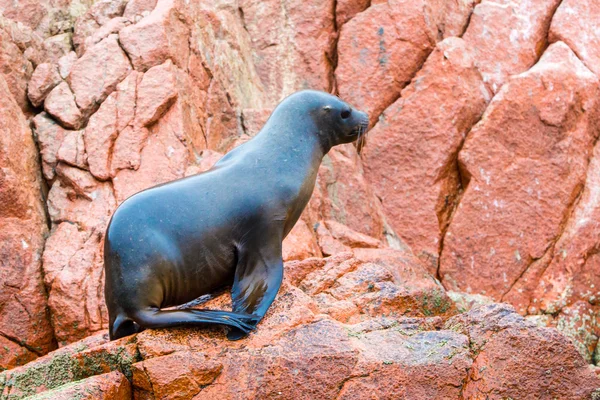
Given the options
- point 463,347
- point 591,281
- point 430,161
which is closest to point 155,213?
point 463,347

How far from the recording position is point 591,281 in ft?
28.0

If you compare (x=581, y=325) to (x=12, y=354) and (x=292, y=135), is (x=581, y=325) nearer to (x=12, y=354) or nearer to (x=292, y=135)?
(x=292, y=135)

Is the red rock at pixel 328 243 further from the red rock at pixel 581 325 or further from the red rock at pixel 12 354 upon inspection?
the red rock at pixel 12 354

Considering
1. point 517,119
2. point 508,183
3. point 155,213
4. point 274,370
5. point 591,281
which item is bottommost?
point 591,281

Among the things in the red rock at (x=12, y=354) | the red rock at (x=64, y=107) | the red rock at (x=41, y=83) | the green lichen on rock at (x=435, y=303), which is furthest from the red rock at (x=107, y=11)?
the green lichen on rock at (x=435, y=303)

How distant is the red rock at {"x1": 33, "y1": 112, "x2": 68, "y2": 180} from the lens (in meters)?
7.55

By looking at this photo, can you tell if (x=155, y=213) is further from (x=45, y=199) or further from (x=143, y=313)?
(x=45, y=199)

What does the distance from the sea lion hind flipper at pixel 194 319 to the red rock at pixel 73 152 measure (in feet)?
11.2

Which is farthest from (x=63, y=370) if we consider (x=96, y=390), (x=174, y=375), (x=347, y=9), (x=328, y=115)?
(x=347, y=9)

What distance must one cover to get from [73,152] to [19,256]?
1.05 metres

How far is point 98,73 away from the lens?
783 cm

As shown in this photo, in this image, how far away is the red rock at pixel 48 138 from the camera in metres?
7.55

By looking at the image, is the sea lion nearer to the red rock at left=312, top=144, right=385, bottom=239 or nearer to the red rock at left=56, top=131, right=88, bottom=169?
the red rock at left=56, top=131, right=88, bottom=169

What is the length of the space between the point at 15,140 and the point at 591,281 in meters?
5.85
